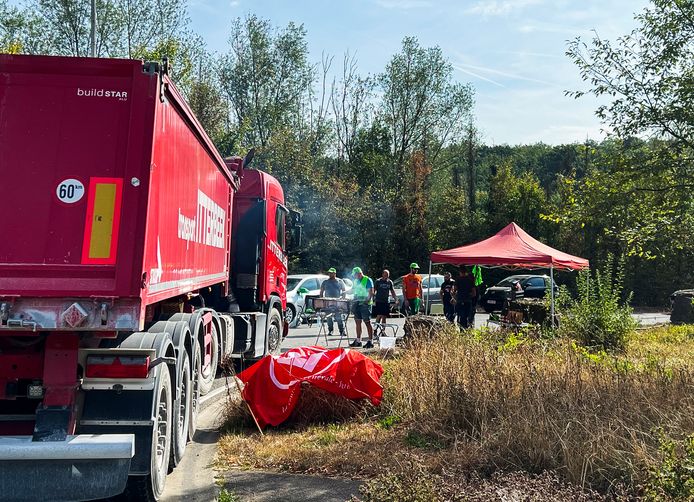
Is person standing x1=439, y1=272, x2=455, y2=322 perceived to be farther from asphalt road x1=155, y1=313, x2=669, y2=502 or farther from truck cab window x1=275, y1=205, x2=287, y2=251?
asphalt road x1=155, y1=313, x2=669, y2=502

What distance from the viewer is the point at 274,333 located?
13195 mm

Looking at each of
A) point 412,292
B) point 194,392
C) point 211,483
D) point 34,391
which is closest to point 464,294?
point 412,292

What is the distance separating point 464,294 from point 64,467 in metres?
13.0

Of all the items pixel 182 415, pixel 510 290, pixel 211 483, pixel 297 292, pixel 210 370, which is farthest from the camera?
pixel 510 290

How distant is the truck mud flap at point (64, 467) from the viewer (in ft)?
14.0

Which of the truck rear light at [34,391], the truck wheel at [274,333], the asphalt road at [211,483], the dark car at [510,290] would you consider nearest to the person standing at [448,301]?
the dark car at [510,290]

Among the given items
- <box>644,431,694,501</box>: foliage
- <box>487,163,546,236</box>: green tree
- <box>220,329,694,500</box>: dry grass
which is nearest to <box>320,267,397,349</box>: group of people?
<box>220,329,694,500</box>: dry grass

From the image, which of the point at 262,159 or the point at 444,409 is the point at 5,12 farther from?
the point at 444,409

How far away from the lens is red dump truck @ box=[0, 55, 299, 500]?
4344 millimetres

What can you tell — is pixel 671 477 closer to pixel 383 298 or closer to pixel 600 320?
pixel 600 320

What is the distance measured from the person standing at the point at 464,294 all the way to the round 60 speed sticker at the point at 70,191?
1282 cm

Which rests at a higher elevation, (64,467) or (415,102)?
(415,102)

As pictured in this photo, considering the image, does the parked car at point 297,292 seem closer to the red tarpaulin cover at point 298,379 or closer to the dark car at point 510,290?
the dark car at point 510,290

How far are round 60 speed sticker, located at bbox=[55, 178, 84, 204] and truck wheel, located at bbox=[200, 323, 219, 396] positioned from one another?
3977mm
